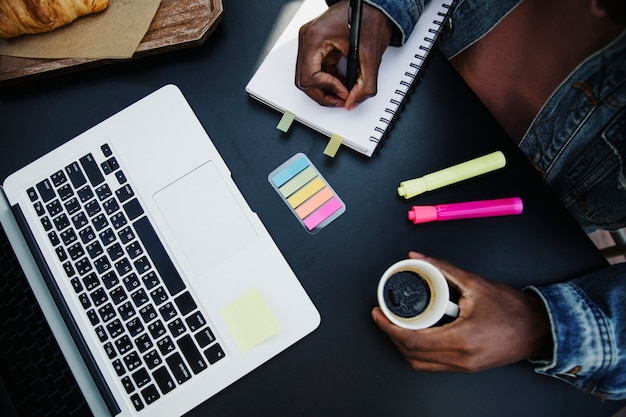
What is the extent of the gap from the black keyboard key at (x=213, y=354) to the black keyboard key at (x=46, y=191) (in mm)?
308

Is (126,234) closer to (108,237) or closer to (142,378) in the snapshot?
(108,237)

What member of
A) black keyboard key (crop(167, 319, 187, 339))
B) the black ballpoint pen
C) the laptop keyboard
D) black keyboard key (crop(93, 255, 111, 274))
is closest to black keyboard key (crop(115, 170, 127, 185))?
the laptop keyboard

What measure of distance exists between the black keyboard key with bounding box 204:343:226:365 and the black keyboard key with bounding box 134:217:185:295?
0.28ft

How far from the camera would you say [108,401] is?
22.2 inches

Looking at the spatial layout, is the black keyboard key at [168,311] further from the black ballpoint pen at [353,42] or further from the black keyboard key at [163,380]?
the black ballpoint pen at [353,42]

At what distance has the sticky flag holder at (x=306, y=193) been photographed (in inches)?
24.6

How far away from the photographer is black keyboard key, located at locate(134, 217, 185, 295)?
0.59m

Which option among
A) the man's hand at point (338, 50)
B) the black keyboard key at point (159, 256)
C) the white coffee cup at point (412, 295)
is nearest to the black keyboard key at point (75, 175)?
the black keyboard key at point (159, 256)

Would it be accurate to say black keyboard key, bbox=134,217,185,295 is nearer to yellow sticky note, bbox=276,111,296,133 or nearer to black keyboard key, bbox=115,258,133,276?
black keyboard key, bbox=115,258,133,276

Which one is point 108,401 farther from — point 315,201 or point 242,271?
point 315,201

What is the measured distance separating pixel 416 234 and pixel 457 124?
0.17 metres

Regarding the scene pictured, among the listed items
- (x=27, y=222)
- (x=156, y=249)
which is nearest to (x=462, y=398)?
(x=156, y=249)

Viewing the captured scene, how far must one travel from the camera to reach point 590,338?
1.83 feet

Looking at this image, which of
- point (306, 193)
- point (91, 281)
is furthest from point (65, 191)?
point (306, 193)
